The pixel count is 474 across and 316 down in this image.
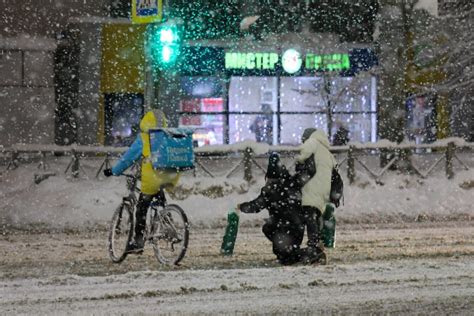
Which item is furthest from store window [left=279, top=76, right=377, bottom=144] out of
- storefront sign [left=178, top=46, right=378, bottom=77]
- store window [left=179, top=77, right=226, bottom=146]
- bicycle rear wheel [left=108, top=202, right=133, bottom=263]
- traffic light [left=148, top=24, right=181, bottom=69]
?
bicycle rear wheel [left=108, top=202, right=133, bottom=263]

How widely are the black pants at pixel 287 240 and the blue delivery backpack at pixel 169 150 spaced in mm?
1282

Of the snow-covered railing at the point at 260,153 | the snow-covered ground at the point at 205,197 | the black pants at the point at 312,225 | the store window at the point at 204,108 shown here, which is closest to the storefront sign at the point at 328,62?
the store window at the point at 204,108

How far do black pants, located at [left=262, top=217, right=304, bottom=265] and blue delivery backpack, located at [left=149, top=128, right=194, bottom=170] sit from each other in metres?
1.28

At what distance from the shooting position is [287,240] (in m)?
10.7

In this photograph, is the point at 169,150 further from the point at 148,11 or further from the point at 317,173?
the point at 148,11

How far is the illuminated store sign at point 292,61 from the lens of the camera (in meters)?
29.3

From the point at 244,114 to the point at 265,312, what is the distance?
22.7m

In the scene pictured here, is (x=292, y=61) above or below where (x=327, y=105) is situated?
above

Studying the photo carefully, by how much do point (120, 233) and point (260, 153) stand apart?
31.3 feet

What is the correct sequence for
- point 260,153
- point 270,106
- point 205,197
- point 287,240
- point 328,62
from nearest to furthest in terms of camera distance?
1. point 287,240
2. point 205,197
3. point 260,153
4. point 328,62
5. point 270,106

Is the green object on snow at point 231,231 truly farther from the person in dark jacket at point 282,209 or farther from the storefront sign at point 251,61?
the storefront sign at point 251,61

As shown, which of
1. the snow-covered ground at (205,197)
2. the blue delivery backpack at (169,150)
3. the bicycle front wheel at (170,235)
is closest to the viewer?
the blue delivery backpack at (169,150)

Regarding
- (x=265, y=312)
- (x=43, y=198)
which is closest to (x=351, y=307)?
(x=265, y=312)

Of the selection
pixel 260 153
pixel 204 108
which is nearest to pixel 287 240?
pixel 260 153
